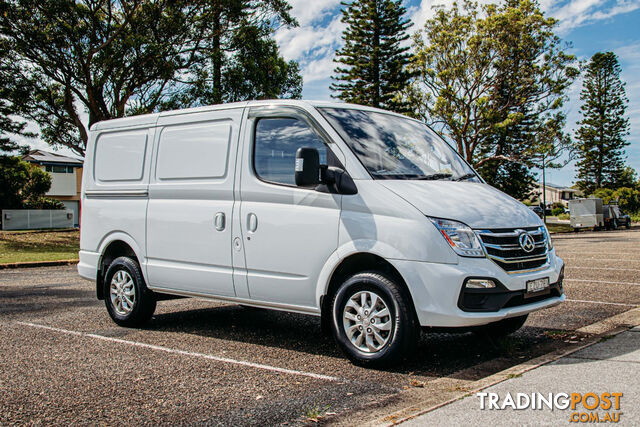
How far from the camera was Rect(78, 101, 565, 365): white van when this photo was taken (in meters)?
4.97

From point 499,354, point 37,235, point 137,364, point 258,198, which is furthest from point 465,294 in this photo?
point 37,235

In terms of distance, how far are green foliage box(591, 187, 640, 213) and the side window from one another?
7033cm

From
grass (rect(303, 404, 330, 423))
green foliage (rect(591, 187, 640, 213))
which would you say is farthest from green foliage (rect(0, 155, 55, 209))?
green foliage (rect(591, 187, 640, 213))

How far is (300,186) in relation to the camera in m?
5.60

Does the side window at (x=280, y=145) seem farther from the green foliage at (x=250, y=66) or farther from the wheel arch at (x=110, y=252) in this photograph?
the green foliage at (x=250, y=66)

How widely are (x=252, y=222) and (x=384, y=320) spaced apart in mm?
1632

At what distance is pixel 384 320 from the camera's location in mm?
5121

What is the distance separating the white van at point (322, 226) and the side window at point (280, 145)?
0.01 metres

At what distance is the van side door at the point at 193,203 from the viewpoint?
624 cm

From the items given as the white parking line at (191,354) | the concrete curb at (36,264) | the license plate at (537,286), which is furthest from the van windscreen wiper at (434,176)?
the concrete curb at (36,264)

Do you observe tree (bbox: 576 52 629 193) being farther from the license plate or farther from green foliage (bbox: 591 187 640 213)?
the license plate

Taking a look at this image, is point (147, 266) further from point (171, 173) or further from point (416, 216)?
point (416, 216)

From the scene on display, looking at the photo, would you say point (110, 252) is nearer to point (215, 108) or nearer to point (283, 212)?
point (215, 108)

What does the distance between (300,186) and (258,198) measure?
55 centimetres
